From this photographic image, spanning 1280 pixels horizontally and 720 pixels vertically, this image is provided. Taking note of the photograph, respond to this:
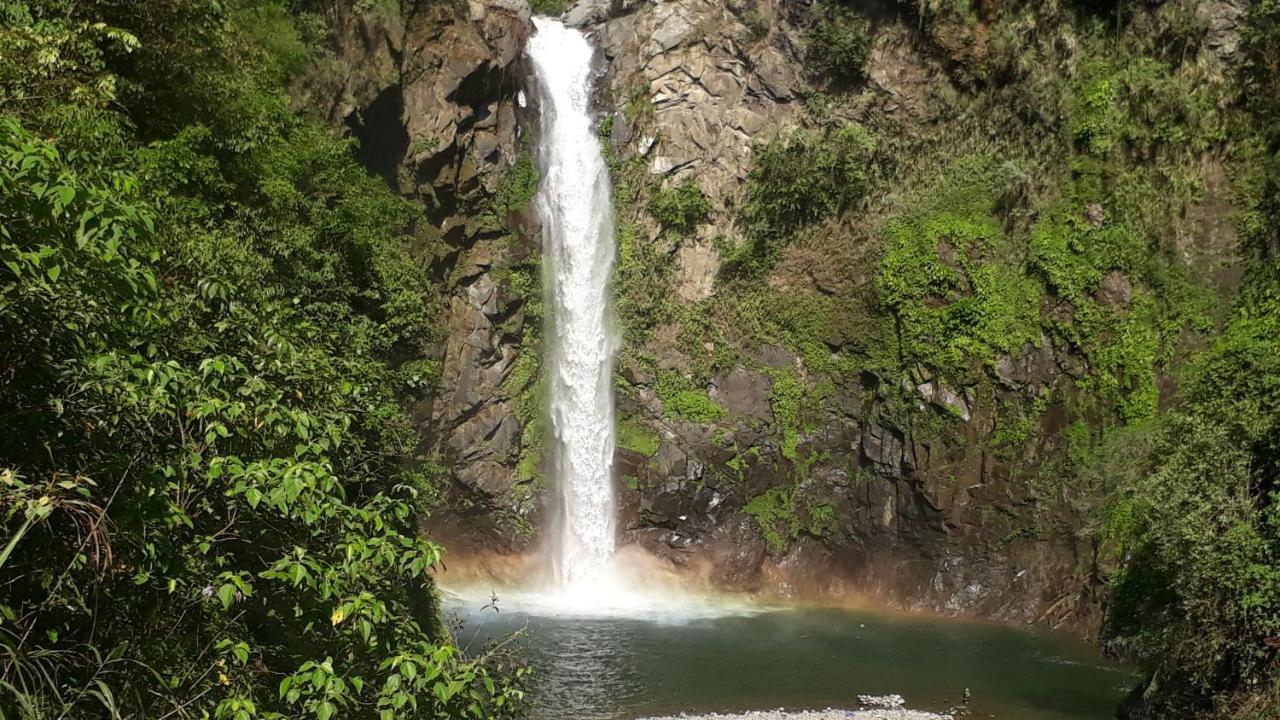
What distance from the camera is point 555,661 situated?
15148mm

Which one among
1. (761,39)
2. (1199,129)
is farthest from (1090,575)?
(761,39)

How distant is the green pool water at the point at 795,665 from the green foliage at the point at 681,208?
35.3 feet

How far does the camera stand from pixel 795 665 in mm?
15484

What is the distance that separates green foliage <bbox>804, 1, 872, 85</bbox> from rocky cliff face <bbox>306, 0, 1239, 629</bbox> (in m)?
0.25

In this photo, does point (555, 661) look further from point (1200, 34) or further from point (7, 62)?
point (1200, 34)

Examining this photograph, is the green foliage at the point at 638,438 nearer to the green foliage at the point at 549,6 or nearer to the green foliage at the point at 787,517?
the green foliage at the point at 787,517

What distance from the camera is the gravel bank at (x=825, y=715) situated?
1238 centimetres

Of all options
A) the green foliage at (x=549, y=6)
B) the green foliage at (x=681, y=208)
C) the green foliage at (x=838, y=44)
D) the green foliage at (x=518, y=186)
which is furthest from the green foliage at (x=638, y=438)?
the green foliage at (x=549, y=6)

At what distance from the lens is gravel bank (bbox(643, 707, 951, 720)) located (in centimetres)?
1238

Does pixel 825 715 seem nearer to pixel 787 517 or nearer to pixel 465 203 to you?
pixel 787 517

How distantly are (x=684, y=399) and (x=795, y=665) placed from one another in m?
9.16

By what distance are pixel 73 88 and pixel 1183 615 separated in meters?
13.7

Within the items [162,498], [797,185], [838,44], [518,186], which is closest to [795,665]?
[797,185]

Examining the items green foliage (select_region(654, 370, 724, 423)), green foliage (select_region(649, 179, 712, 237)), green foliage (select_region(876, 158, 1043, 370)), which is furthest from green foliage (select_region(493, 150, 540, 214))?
green foliage (select_region(876, 158, 1043, 370))
